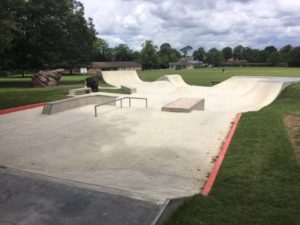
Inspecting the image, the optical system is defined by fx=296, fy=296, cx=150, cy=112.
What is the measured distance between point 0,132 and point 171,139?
229 inches

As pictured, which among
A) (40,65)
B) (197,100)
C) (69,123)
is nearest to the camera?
(69,123)

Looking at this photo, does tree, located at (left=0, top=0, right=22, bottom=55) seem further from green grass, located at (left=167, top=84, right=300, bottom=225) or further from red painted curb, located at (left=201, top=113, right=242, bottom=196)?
green grass, located at (left=167, top=84, right=300, bottom=225)

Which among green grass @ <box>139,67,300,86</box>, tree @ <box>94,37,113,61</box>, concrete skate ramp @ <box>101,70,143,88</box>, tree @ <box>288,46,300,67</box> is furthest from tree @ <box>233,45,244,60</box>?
concrete skate ramp @ <box>101,70,143,88</box>

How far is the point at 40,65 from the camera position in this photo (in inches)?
1268

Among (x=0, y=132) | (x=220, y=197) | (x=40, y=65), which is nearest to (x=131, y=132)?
(x=0, y=132)

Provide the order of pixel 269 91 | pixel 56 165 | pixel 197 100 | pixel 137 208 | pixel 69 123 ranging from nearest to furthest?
pixel 137 208, pixel 56 165, pixel 69 123, pixel 197 100, pixel 269 91

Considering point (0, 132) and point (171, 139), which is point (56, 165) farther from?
point (0, 132)

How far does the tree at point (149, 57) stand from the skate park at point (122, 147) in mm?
92345

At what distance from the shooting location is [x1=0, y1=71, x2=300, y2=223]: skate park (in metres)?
5.57

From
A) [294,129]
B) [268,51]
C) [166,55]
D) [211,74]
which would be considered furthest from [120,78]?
[268,51]

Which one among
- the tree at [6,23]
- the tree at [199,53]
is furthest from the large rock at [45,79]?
the tree at [199,53]

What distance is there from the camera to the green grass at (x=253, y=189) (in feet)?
13.5

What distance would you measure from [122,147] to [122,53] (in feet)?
331

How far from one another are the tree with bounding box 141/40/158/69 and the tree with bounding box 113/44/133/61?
5046 mm
